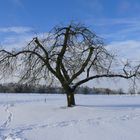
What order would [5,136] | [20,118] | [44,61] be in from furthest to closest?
[44,61]
[20,118]
[5,136]

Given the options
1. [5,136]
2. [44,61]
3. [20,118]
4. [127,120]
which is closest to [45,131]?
[5,136]

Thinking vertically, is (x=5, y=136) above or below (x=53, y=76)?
below

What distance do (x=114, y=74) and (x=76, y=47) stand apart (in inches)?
114

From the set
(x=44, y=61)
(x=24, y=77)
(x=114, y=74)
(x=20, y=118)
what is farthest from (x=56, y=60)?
(x=20, y=118)

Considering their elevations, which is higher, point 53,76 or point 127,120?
point 53,76

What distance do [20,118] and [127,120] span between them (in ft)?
18.4

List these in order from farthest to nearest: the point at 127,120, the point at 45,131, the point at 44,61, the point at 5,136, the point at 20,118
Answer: the point at 44,61 → the point at 20,118 → the point at 127,120 → the point at 45,131 → the point at 5,136

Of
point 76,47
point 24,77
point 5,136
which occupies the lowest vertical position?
point 5,136

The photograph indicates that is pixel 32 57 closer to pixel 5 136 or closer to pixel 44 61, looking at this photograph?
pixel 44 61

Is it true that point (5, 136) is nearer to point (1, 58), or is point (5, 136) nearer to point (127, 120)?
point (127, 120)

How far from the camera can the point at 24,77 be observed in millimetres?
23594

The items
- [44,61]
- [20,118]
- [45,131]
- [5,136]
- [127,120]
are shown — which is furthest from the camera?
[44,61]

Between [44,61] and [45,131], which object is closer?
[45,131]

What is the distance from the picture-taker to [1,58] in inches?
938
